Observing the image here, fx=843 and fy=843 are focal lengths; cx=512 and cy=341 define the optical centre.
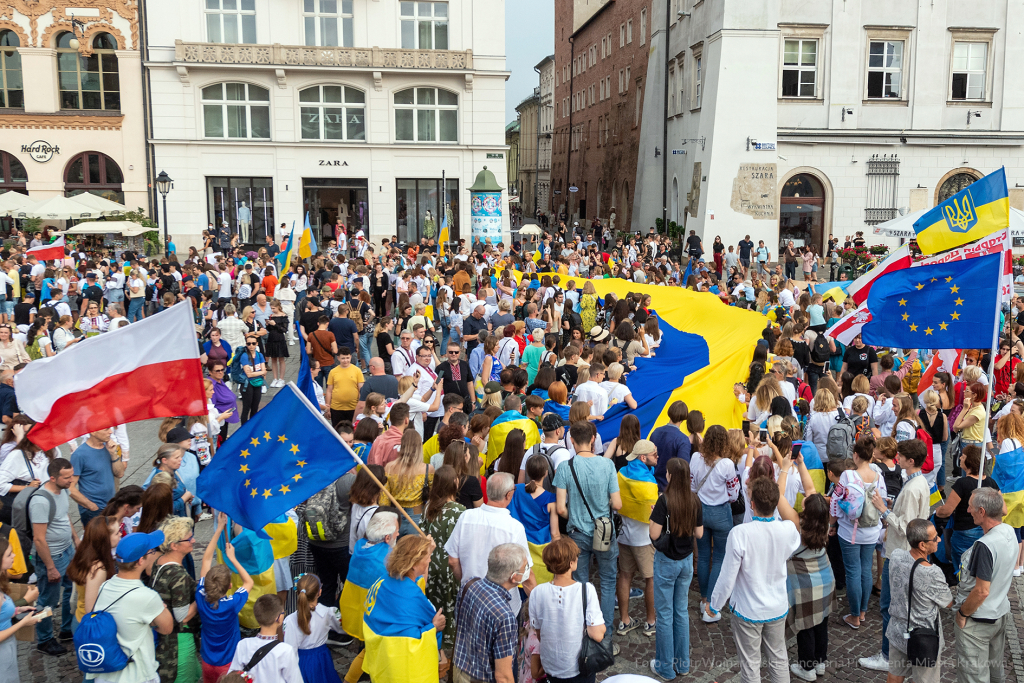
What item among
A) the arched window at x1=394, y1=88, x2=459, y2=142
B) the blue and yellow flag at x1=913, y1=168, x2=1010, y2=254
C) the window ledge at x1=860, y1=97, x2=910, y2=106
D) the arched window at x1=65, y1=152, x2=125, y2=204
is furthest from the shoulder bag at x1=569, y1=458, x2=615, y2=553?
the arched window at x1=65, y1=152, x2=125, y2=204

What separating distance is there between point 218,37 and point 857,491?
34.1m

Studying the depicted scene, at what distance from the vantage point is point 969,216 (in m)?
9.11

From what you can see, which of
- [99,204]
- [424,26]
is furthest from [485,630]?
[424,26]

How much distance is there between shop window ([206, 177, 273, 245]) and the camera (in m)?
35.8

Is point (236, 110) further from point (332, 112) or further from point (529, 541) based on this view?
point (529, 541)

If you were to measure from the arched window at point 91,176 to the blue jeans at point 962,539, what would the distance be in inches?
1438

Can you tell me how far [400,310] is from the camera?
15.8 meters

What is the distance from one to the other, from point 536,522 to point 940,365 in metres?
7.06

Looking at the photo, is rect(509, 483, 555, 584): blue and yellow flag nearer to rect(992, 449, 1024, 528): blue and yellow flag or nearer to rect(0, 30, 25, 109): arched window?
rect(992, 449, 1024, 528): blue and yellow flag

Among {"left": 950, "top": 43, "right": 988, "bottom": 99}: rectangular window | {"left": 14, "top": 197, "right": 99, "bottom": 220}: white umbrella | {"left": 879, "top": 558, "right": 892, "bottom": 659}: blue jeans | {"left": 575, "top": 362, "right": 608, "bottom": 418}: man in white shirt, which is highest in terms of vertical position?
{"left": 950, "top": 43, "right": 988, "bottom": 99}: rectangular window

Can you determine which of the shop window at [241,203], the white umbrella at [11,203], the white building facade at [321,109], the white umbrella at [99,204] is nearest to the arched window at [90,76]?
the white building facade at [321,109]

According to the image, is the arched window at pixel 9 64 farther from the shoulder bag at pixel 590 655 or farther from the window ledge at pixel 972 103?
the shoulder bag at pixel 590 655

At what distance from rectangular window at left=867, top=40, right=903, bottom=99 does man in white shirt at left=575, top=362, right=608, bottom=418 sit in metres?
27.8

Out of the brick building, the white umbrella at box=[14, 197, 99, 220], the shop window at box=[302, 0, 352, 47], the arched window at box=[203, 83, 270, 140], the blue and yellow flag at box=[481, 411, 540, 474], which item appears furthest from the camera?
the brick building
